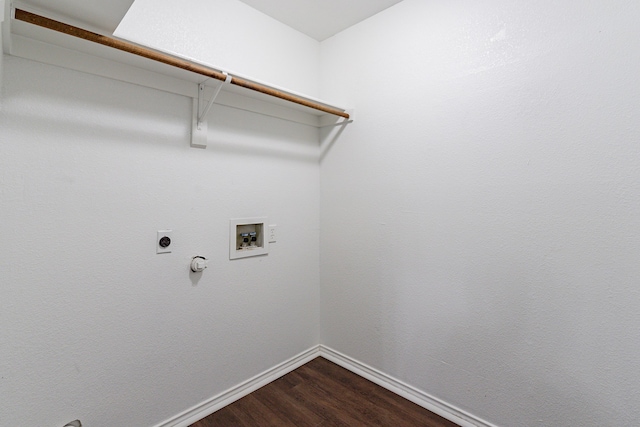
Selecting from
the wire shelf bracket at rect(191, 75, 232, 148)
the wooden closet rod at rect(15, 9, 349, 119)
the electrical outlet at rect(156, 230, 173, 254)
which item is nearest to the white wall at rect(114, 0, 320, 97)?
the wooden closet rod at rect(15, 9, 349, 119)

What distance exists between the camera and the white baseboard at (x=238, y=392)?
1.59 meters

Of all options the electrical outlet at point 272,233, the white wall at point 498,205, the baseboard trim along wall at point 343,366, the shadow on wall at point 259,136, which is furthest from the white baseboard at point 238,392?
the shadow on wall at point 259,136

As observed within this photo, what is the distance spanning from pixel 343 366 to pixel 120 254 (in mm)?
1617

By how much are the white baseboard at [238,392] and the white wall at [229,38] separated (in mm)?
1802

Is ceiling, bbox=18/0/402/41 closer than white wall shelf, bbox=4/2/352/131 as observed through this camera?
No

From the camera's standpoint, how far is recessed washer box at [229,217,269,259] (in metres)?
1.80

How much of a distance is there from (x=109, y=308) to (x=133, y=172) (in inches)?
25.4

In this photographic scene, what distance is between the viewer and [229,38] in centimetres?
178

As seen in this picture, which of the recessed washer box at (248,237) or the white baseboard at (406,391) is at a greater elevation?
the recessed washer box at (248,237)

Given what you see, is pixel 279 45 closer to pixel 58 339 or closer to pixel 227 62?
pixel 227 62

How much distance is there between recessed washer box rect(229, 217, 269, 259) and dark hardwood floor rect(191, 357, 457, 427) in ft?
2.85

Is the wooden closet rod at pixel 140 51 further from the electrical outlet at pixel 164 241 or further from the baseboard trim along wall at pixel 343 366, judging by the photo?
the baseboard trim along wall at pixel 343 366

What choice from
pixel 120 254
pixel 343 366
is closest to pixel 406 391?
pixel 343 366

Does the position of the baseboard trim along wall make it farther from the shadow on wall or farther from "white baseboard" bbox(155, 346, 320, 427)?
the shadow on wall
